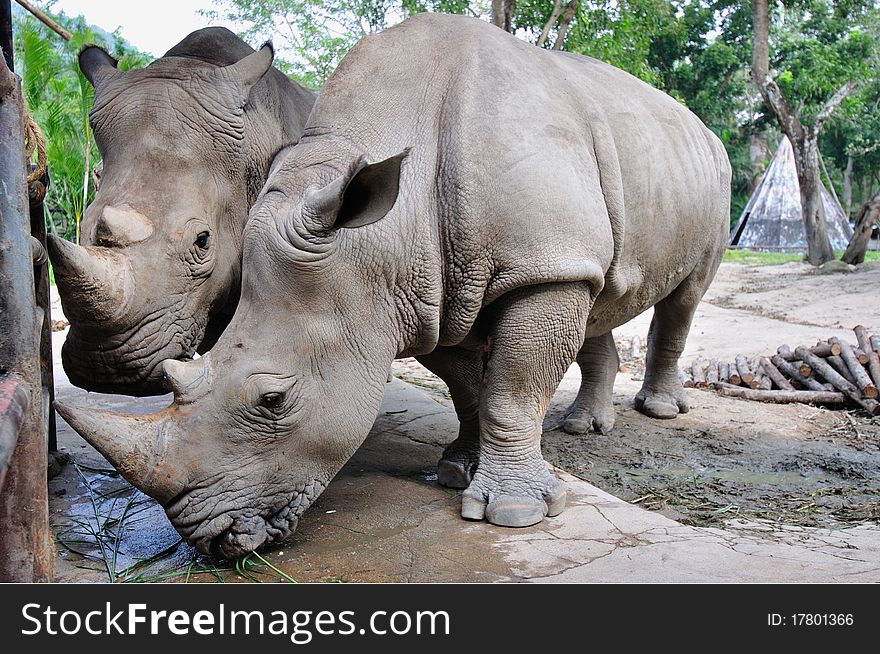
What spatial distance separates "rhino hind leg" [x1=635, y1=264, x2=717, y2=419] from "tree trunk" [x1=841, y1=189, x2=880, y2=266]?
11.3 meters

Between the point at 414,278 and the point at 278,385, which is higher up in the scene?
the point at 414,278

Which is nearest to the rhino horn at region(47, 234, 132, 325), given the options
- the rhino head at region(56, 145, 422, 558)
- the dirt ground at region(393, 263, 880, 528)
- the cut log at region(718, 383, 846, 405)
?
the rhino head at region(56, 145, 422, 558)

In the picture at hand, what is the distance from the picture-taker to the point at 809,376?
23.8 feet

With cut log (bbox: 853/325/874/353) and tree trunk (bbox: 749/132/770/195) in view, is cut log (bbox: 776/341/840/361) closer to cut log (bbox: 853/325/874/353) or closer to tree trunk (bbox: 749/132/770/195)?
cut log (bbox: 853/325/874/353)

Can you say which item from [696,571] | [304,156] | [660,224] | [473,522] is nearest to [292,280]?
[304,156]

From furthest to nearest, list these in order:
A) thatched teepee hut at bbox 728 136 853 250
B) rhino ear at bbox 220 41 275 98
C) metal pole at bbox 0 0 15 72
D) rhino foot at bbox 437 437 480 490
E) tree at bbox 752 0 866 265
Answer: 1. thatched teepee hut at bbox 728 136 853 250
2. tree at bbox 752 0 866 265
3. rhino foot at bbox 437 437 480 490
4. rhino ear at bbox 220 41 275 98
5. metal pole at bbox 0 0 15 72

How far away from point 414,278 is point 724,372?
4.85 meters

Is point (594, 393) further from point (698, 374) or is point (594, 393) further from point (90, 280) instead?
point (90, 280)

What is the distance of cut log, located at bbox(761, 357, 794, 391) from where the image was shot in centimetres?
725

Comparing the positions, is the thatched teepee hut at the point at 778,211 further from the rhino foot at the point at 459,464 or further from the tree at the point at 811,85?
the rhino foot at the point at 459,464

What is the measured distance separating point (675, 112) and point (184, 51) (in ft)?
9.14

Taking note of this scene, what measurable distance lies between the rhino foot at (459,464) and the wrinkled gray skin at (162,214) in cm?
123

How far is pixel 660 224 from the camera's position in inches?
186

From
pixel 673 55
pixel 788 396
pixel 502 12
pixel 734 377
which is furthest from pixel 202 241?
pixel 673 55
